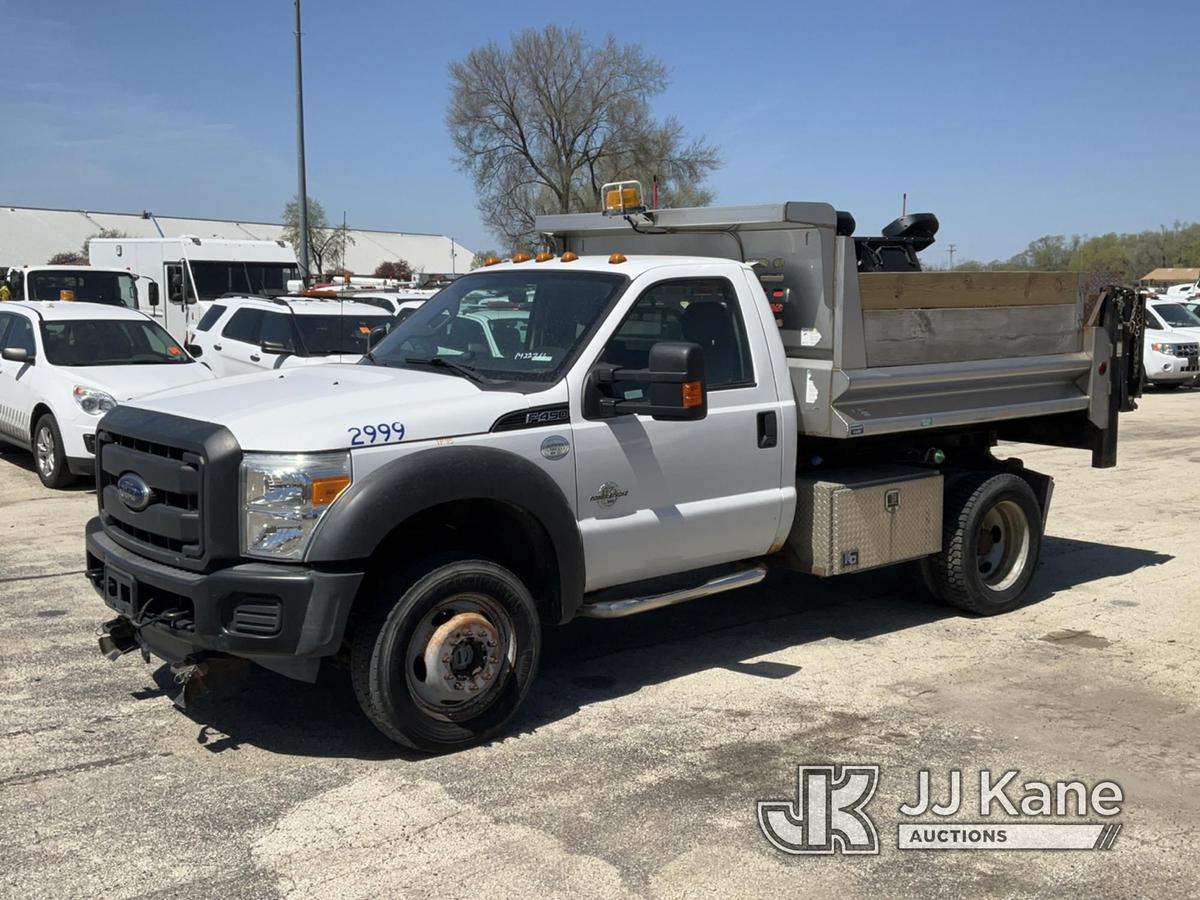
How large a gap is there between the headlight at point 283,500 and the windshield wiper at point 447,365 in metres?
0.99

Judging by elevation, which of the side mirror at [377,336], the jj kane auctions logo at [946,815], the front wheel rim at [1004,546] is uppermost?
the side mirror at [377,336]

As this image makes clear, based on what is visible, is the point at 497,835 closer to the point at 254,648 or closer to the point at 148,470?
the point at 254,648

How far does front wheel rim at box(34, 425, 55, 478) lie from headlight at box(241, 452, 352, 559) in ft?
25.0

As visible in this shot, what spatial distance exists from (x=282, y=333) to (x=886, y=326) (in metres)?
9.68

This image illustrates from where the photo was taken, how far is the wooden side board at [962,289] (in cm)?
658

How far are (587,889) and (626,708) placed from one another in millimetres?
1771

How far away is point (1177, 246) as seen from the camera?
92.3 m

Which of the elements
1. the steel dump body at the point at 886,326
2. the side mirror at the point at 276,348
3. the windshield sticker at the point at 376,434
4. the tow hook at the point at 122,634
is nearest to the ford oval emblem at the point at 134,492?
the tow hook at the point at 122,634

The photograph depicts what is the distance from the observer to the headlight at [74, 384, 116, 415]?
11320 mm

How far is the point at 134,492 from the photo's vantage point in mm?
5199

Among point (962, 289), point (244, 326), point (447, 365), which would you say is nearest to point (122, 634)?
point (447, 365)

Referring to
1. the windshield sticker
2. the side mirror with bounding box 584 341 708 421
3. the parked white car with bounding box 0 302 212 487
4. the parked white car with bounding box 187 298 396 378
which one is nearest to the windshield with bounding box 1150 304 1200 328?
the parked white car with bounding box 187 298 396 378

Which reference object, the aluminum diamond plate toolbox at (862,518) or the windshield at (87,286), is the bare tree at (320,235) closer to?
the windshield at (87,286)

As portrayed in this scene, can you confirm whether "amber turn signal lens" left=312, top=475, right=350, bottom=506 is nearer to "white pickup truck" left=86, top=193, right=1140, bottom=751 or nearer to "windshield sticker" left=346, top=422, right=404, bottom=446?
"white pickup truck" left=86, top=193, right=1140, bottom=751
